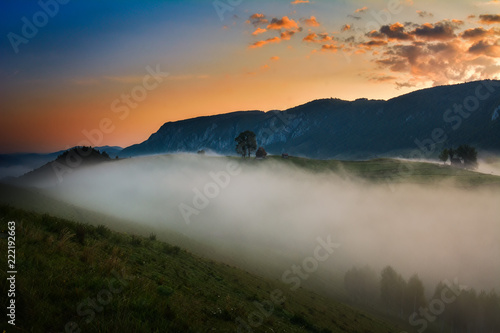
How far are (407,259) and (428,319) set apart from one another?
4303cm

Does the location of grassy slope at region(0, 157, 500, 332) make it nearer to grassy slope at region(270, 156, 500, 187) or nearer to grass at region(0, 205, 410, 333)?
grass at region(0, 205, 410, 333)

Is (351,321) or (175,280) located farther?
(351,321)

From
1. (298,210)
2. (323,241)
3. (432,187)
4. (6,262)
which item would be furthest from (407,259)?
(6,262)

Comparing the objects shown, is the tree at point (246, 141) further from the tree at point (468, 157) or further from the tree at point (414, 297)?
the tree at point (468, 157)

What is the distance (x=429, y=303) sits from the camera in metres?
98.2

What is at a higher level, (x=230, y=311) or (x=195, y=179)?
(x=195, y=179)

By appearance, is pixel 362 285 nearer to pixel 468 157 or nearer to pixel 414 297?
pixel 414 297

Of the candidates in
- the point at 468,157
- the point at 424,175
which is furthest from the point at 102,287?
the point at 468,157

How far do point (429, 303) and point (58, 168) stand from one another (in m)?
184

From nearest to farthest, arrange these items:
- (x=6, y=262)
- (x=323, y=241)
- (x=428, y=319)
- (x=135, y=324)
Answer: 1. (x=135, y=324)
2. (x=6, y=262)
3. (x=428, y=319)
4. (x=323, y=241)

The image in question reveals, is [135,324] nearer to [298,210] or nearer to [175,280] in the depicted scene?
[175,280]

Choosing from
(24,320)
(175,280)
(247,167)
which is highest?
(247,167)

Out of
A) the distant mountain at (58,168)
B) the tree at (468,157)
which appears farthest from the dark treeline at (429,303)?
the distant mountain at (58,168)

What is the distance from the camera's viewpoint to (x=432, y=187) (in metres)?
166
